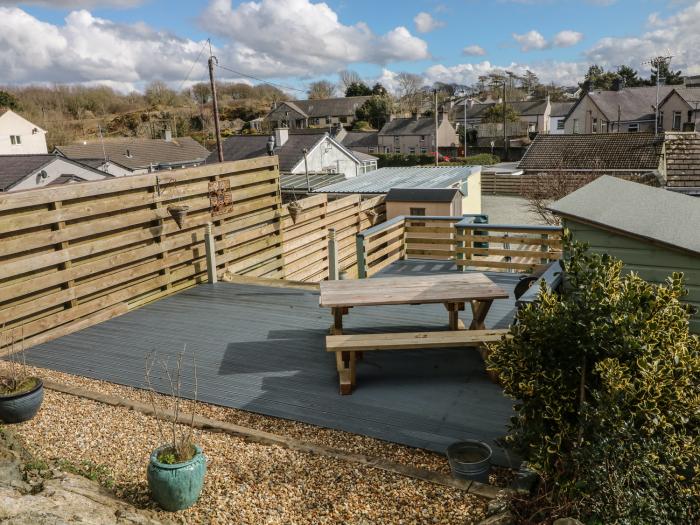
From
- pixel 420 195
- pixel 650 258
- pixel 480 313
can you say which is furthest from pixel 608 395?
pixel 420 195

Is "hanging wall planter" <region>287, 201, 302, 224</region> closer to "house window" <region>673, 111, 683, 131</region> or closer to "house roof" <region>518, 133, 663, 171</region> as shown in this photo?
"house roof" <region>518, 133, 663, 171</region>

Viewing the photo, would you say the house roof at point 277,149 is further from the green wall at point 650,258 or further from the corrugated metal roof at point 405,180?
the green wall at point 650,258

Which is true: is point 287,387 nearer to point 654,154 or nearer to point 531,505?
point 531,505

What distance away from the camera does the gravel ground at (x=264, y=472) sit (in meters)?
3.36

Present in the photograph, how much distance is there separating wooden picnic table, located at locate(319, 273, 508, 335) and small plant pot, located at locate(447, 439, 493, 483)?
1.81m

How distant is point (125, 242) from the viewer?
7.75 m

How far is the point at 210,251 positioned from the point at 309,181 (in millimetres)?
15473

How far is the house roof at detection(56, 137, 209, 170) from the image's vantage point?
125 ft

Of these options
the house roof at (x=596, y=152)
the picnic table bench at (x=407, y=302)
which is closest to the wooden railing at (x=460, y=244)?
the picnic table bench at (x=407, y=302)

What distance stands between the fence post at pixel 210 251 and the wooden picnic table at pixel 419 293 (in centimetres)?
338

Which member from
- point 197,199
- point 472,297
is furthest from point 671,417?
point 197,199

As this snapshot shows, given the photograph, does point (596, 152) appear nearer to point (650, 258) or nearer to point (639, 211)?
point (639, 211)

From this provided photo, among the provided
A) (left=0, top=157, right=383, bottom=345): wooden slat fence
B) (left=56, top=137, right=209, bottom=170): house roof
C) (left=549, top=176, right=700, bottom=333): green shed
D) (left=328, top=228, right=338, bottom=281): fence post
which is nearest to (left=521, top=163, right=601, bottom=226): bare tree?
(left=0, top=157, right=383, bottom=345): wooden slat fence

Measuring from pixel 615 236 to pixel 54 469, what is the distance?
4015mm
